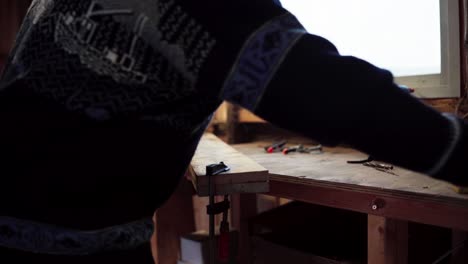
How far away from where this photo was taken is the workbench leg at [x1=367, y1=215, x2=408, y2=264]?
30.7 inches

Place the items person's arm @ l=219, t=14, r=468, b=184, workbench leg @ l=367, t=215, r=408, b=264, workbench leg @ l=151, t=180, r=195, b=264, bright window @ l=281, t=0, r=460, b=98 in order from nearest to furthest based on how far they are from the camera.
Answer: person's arm @ l=219, t=14, r=468, b=184 → workbench leg @ l=367, t=215, r=408, b=264 → bright window @ l=281, t=0, r=460, b=98 → workbench leg @ l=151, t=180, r=195, b=264

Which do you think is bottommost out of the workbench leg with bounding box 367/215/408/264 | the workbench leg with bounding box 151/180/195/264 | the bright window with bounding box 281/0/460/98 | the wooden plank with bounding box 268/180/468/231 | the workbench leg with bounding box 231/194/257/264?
the workbench leg with bounding box 151/180/195/264

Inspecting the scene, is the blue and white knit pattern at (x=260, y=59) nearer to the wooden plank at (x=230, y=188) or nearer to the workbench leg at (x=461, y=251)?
the wooden plank at (x=230, y=188)

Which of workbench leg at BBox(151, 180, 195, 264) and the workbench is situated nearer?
the workbench

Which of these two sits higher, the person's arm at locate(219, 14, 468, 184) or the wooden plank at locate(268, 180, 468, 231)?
the person's arm at locate(219, 14, 468, 184)

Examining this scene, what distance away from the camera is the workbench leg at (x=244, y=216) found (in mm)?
1206

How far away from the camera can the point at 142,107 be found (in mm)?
476

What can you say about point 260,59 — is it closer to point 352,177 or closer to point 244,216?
point 352,177

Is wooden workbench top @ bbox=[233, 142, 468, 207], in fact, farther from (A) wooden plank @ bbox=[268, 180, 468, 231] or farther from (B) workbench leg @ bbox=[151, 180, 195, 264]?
(B) workbench leg @ bbox=[151, 180, 195, 264]

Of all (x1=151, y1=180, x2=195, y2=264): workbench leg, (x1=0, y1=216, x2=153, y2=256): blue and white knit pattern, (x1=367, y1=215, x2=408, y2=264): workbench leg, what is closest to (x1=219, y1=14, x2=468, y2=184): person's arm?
(x1=0, y1=216, x2=153, y2=256): blue and white knit pattern

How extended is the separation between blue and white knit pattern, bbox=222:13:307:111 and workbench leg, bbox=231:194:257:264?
2.72ft

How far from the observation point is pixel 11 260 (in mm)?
526

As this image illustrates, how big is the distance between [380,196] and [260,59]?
1.55 ft

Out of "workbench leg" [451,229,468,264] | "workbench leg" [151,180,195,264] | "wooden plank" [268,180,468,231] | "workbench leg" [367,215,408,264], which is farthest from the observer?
"workbench leg" [151,180,195,264]
